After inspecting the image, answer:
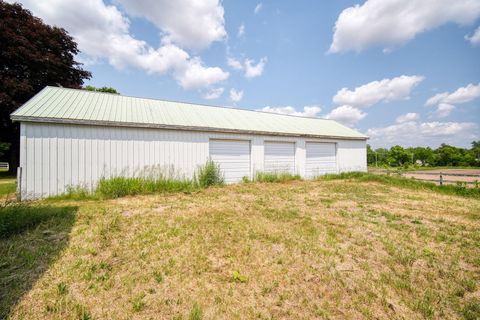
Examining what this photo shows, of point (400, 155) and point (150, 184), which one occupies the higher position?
point (400, 155)

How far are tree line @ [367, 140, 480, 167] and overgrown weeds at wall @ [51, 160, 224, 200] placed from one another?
3020cm

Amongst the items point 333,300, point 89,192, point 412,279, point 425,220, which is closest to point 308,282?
point 333,300

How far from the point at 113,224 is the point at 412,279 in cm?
488

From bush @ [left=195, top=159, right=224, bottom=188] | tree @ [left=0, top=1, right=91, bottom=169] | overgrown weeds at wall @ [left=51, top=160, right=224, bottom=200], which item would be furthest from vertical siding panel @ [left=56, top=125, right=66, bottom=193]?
tree @ [left=0, top=1, right=91, bottom=169]

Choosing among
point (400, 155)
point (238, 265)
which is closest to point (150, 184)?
point (238, 265)

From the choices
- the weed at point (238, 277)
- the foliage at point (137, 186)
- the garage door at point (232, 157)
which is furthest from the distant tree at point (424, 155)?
the weed at point (238, 277)

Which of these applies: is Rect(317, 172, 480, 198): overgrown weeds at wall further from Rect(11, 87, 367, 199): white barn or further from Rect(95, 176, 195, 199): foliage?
Rect(95, 176, 195, 199): foliage

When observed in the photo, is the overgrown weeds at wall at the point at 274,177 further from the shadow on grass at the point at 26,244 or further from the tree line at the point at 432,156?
the tree line at the point at 432,156

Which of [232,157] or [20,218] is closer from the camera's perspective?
[20,218]

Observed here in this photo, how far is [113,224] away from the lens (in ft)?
12.9

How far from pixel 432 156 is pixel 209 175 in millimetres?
40572

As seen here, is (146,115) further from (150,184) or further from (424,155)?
(424,155)

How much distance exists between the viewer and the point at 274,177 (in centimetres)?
977

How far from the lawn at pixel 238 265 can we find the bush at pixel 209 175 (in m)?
3.33
